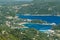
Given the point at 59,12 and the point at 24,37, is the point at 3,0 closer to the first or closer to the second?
the point at 59,12

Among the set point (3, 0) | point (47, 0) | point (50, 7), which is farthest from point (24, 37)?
point (3, 0)

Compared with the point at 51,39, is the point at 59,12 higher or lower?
lower

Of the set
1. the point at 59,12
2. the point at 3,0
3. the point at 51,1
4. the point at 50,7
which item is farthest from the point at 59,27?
the point at 3,0

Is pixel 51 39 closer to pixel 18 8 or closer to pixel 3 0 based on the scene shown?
pixel 18 8

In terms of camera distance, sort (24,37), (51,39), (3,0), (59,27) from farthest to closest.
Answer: (3,0) < (59,27) < (51,39) < (24,37)

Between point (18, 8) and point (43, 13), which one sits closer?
point (43, 13)

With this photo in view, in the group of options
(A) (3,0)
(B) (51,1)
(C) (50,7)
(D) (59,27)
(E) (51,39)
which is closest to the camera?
(E) (51,39)

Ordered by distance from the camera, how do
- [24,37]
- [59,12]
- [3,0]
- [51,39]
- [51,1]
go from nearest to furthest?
[24,37]
[51,39]
[59,12]
[51,1]
[3,0]

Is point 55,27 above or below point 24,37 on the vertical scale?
below

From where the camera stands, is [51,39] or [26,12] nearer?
[51,39]
